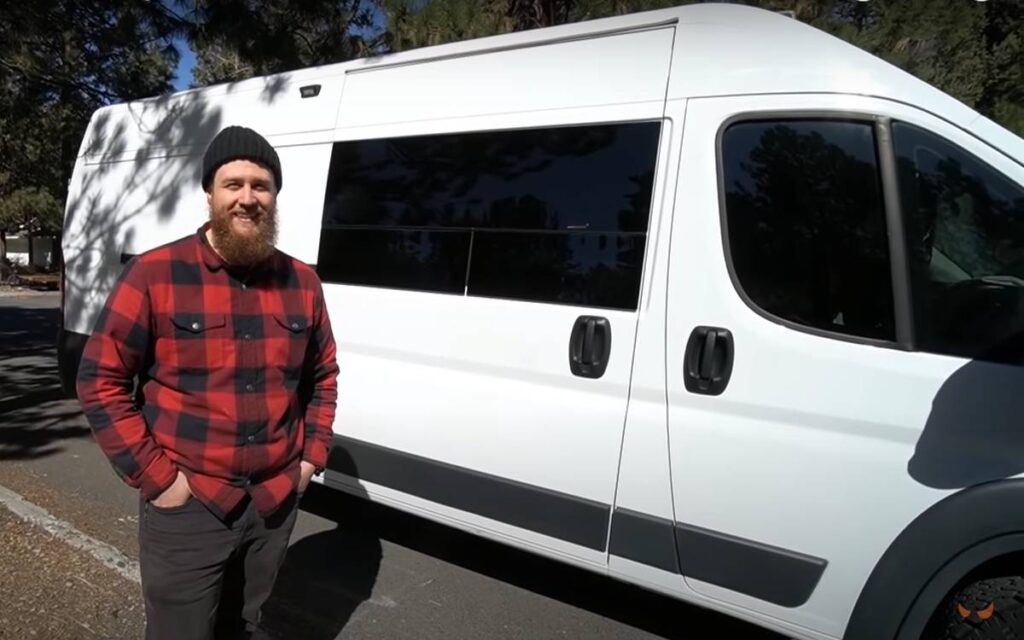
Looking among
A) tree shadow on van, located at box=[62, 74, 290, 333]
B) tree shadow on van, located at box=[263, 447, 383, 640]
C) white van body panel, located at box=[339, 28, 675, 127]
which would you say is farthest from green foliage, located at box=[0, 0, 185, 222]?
tree shadow on van, located at box=[263, 447, 383, 640]

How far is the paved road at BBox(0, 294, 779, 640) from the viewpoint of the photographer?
132 inches

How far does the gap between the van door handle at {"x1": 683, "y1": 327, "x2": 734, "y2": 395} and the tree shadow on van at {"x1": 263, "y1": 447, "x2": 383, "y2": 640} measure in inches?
73.5

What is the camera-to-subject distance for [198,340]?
2.11 meters

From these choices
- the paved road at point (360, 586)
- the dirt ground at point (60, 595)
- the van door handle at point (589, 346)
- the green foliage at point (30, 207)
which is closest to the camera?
the van door handle at point (589, 346)

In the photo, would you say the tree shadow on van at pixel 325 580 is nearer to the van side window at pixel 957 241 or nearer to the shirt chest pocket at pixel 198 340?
the shirt chest pocket at pixel 198 340

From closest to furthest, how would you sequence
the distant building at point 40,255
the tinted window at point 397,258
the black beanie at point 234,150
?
the black beanie at point 234,150
the tinted window at point 397,258
the distant building at point 40,255

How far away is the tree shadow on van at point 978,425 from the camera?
7.60ft

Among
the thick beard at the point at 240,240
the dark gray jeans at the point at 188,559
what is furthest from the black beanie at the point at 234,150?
the dark gray jeans at the point at 188,559

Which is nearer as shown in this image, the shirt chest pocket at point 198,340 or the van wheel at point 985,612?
the shirt chest pocket at point 198,340

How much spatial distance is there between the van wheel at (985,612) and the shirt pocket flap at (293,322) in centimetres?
221

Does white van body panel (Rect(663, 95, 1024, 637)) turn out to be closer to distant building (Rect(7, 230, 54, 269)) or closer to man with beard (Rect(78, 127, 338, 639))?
man with beard (Rect(78, 127, 338, 639))

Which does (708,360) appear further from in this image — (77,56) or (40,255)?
(40,255)

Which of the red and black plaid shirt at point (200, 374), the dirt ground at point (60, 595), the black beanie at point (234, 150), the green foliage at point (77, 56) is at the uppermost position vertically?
the green foliage at point (77, 56)

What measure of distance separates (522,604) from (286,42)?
577 centimetres
